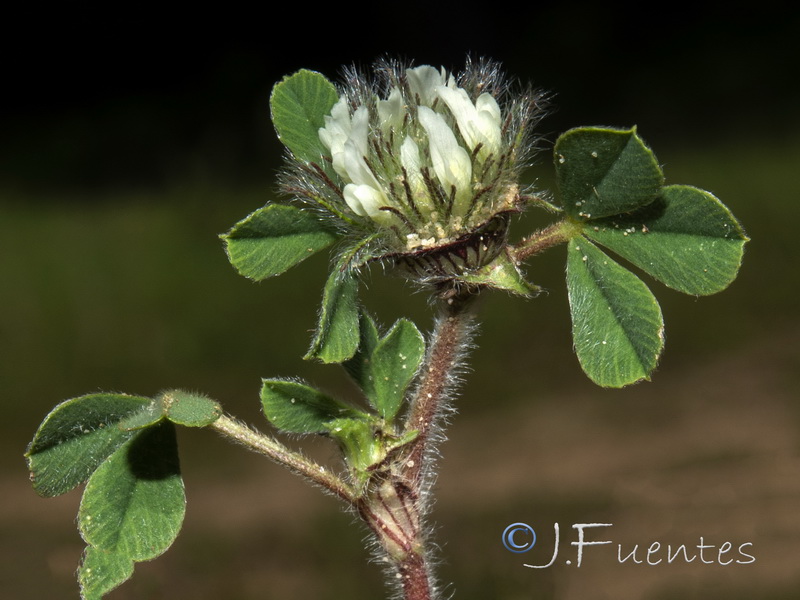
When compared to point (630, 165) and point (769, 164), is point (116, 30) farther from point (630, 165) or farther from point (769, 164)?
point (630, 165)

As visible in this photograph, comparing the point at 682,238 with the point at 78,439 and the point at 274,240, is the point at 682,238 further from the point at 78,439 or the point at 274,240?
the point at 78,439

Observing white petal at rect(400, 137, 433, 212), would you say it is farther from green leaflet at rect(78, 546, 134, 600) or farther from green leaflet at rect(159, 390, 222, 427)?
green leaflet at rect(78, 546, 134, 600)

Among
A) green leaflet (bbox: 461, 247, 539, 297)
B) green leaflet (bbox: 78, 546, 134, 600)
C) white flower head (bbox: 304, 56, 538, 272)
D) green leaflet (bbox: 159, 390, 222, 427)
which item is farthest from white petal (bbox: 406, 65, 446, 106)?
green leaflet (bbox: 78, 546, 134, 600)

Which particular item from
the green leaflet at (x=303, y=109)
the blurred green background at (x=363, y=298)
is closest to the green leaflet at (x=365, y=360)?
the green leaflet at (x=303, y=109)

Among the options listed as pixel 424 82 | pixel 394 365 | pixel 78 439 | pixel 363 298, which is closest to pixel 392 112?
pixel 424 82

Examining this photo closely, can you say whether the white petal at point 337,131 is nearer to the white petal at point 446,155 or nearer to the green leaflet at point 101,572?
the white petal at point 446,155

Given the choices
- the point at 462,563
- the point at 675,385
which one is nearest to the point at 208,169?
the point at 675,385
